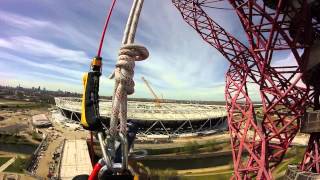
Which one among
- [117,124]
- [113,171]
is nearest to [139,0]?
[117,124]

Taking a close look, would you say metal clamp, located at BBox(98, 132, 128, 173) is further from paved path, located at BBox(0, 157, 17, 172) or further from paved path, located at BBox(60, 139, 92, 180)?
paved path, located at BBox(0, 157, 17, 172)

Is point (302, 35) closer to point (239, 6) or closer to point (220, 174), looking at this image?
point (239, 6)

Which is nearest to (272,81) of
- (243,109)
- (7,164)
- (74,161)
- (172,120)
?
(243,109)

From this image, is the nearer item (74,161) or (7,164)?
(74,161)

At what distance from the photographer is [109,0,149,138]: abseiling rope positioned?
12.5 ft

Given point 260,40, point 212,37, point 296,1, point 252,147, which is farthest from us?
point 212,37

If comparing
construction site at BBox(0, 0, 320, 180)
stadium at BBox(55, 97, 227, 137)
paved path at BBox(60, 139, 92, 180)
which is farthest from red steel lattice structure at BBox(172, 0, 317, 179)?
stadium at BBox(55, 97, 227, 137)

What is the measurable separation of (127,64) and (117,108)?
0.52 meters

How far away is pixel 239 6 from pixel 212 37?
257 inches

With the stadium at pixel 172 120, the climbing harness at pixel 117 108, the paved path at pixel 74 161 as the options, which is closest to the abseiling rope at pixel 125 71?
the climbing harness at pixel 117 108

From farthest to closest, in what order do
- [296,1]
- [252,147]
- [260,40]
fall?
[252,147], [260,40], [296,1]

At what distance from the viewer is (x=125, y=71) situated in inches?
153

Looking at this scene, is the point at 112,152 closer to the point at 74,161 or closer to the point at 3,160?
the point at 74,161

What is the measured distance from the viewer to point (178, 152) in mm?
58500
